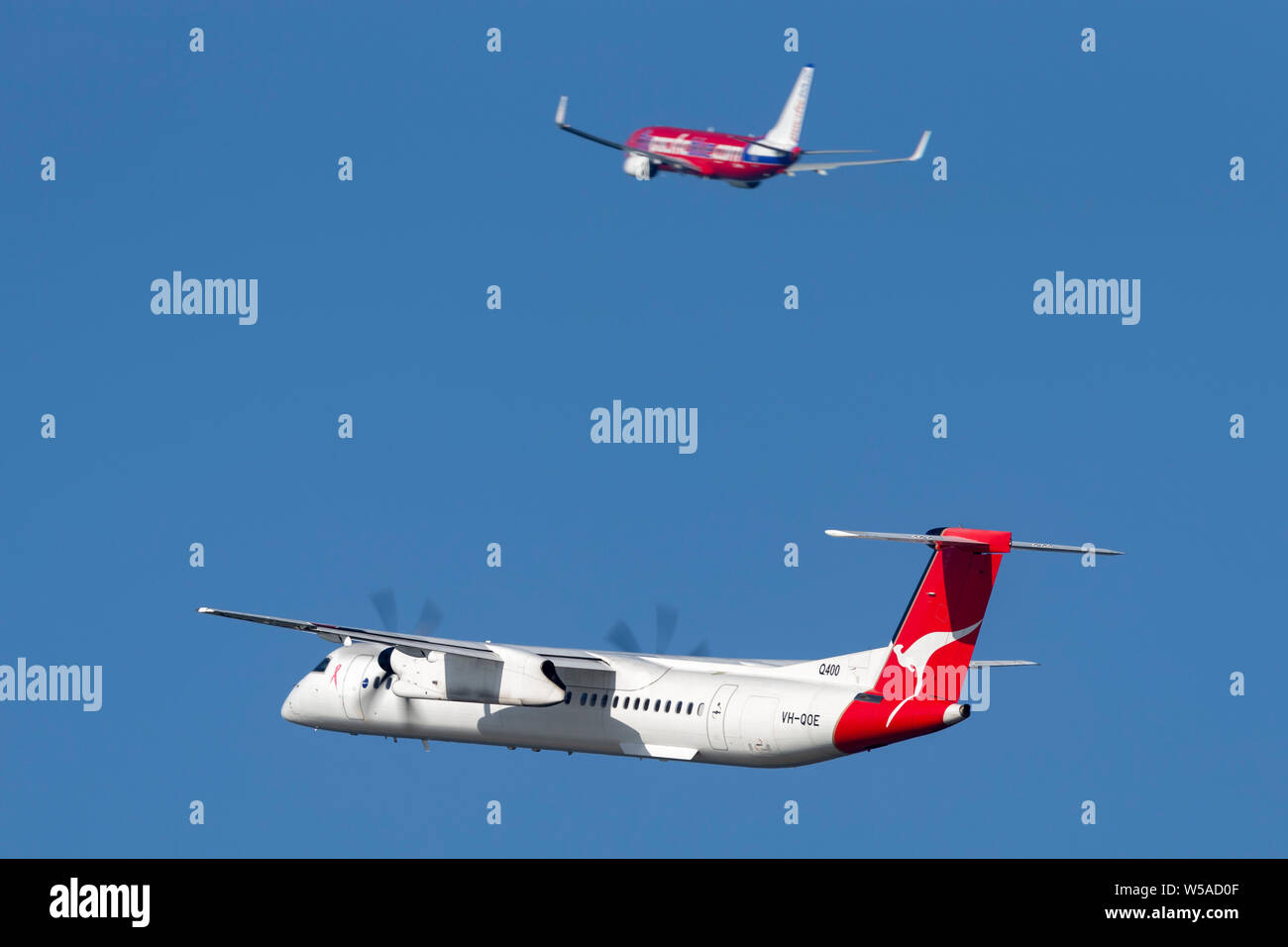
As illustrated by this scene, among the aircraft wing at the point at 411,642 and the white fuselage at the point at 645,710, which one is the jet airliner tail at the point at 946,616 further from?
the aircraft wing at the point at 411,642

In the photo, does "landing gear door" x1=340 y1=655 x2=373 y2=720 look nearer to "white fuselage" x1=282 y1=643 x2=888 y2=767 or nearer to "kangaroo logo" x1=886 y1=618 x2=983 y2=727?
"white fuselage" x1=282 y1=643 x2=888 y2=767

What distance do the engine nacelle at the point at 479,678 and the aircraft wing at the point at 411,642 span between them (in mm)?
237

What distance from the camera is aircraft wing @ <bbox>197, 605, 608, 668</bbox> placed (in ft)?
147

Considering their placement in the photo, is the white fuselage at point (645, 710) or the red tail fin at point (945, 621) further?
the white fuselage at point (645, 710)

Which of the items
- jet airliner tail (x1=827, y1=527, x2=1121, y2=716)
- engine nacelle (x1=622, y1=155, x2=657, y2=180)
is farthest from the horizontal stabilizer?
engine nacelle (x1=622, y1=155, x2=657, y2=180)

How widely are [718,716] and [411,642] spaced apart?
706 cm

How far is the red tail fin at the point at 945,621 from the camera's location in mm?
41031

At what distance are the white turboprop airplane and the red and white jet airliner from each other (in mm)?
10467

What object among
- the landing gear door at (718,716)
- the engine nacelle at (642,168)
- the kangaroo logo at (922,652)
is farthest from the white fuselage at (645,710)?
the engine nacelle at (642,168)

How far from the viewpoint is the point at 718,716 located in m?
43.6

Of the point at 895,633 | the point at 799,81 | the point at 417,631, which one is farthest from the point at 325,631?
the point at 799,81

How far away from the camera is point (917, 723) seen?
4084 cm

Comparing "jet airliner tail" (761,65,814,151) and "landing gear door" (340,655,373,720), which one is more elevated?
"jet airliner tail" (761,65,814,151)
